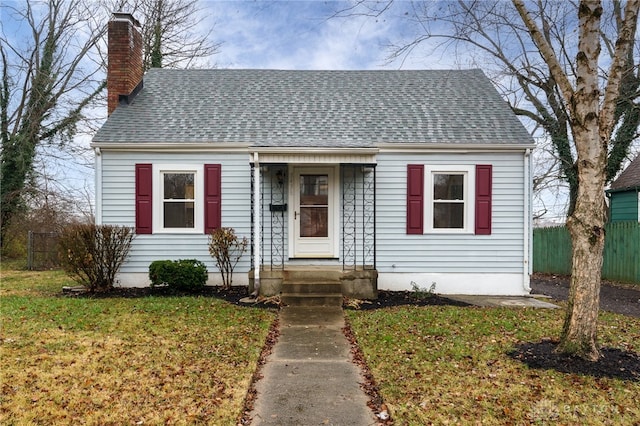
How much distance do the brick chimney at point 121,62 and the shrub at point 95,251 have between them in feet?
11.5

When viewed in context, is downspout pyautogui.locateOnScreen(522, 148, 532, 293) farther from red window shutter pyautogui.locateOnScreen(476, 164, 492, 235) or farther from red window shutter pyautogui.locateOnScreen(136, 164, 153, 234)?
red window shutter pyautogui.locateOnScreen(136, 164, 153, 234)

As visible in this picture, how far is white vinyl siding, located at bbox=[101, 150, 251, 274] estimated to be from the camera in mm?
8922

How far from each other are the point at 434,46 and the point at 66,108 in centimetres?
1666

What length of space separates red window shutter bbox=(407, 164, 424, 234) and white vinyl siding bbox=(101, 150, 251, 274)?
142 inches

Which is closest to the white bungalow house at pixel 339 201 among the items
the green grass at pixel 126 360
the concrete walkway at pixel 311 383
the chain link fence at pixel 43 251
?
the green grass at pixel 126 360

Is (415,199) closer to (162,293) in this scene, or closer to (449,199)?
(449,199)

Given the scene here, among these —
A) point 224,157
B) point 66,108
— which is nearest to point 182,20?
point 66,108

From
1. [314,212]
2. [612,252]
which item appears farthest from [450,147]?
[612,252]

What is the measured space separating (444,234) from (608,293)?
4747 mm

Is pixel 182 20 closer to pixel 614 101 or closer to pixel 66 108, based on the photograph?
pixel 66 108

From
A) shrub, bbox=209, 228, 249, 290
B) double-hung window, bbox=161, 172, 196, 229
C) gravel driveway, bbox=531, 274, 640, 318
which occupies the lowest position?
gravel driveway, bbox=531, 274, 640, 318

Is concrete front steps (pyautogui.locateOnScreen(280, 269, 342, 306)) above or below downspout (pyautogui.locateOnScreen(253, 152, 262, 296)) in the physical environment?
below

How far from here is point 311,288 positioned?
767 centimetres

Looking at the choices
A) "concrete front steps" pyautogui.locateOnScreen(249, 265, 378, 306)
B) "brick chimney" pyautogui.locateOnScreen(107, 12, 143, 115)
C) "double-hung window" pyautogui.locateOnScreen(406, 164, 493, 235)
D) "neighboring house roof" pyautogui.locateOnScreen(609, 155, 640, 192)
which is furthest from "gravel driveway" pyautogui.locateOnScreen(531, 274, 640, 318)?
"brick chimney" pyautogui.locateOnScreen(107, 12, 143, 115)
